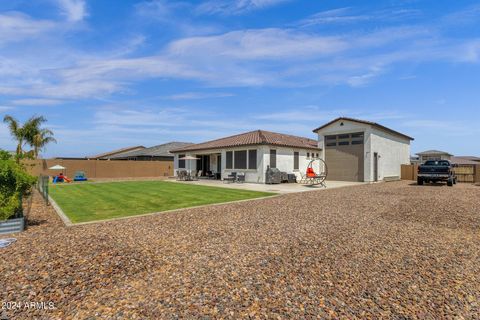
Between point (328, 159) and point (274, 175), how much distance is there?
7.34m

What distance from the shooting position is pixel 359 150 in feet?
74.0

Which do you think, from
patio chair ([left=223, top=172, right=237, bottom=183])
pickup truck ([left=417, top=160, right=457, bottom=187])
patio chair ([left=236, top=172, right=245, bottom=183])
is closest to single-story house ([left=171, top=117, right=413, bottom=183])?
patio chair ([left=236, top=172, right=245, bottom=183])

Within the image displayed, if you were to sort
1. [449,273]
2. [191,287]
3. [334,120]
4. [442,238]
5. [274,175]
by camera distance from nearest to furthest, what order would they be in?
[191,287]
[449,273]
[442,238]
[274,175]
[334,120]

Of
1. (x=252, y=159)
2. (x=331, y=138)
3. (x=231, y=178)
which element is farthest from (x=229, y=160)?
(x=331, y=138)

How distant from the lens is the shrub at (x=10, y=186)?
6324 mm

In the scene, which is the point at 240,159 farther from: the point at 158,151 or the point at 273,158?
the point at 158,151

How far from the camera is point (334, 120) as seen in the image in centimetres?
2397

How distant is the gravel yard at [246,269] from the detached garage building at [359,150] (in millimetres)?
15557

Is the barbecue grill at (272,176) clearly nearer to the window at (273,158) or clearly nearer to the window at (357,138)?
the window at (273,158)

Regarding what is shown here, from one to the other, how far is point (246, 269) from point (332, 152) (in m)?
22.1

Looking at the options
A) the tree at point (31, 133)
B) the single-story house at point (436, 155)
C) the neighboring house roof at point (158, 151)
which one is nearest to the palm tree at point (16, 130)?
the tree at point (31, 133)

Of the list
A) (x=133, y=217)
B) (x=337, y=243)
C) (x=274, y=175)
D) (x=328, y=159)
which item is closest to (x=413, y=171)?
(x=328, y=159)

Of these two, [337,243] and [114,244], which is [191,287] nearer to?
[114,244]

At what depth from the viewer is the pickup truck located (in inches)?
731
